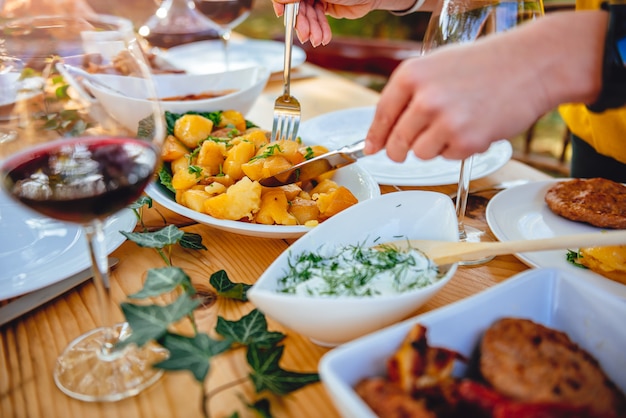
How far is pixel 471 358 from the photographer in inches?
26.2

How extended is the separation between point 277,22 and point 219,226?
611 cm

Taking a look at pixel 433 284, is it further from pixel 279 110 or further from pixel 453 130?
pixel 279 110

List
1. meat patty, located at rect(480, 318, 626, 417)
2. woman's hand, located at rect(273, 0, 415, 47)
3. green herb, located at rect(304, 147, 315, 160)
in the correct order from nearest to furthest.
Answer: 1. meat patty, located at rect(480, 318, 626, 417)
2. green herb, located at rect(304, 147, 315, 160)
3. woman's hand, located at rect(273, 0, 415, 47)

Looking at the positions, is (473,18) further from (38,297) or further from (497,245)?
(38,297)

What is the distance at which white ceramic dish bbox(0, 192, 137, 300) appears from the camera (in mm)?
880

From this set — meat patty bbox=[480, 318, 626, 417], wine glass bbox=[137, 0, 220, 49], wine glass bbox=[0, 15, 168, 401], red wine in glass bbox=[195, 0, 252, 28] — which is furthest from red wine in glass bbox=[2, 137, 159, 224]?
wine glass bbox=[137, 0, 220, 49]

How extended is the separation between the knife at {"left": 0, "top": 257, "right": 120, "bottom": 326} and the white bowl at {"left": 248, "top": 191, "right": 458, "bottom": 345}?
383 millimetres

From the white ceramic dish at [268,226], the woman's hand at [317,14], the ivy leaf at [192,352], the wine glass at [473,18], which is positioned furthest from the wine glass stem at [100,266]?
the woman's hand at [317,14]

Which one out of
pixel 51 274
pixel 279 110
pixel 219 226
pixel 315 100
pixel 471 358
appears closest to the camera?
pixel 471 358

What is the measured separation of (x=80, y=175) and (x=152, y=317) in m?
0.21

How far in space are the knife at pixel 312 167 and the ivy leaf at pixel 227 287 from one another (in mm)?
254

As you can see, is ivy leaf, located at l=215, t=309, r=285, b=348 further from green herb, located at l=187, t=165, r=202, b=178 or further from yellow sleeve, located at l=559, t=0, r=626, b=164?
yellow sleeve, located at l=559, t=0, r=626, b=164

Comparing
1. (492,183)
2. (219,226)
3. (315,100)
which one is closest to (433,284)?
(219,226)

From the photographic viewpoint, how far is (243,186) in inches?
40.4
